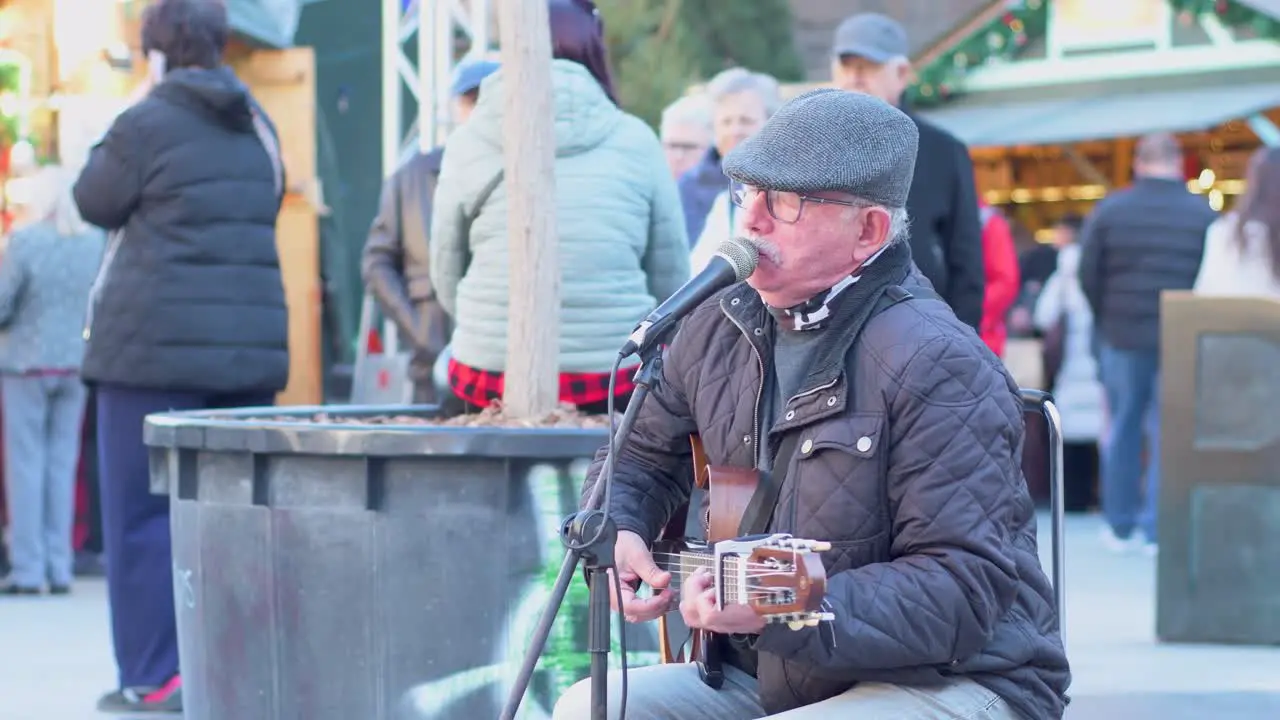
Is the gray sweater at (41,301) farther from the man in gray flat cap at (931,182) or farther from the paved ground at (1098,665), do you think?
the man in gray flat cap at (931,182)

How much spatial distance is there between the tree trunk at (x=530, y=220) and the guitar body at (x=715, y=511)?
1355mm

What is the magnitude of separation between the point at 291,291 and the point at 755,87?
4915mm

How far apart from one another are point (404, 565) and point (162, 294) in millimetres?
1990

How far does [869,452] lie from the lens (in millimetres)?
2818

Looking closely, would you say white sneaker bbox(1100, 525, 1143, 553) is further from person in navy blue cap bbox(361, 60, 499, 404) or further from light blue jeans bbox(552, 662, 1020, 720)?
light blue jeans bbox(552, 662, 1020, 720)

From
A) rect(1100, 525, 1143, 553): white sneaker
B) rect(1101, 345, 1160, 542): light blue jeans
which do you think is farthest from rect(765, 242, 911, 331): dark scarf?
rect(1100, 525, 1143, 553): white sneaker

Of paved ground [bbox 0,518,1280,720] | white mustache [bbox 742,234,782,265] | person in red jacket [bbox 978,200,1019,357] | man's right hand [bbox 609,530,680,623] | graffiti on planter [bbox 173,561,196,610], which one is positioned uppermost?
white mustache [bbox 742,234,782,265]

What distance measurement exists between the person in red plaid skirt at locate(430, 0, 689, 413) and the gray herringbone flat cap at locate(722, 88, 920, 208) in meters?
2.07

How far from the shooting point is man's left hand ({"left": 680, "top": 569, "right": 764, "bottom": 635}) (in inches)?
103

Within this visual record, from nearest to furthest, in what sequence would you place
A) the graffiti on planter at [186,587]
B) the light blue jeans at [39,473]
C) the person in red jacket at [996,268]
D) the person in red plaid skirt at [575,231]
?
the graffiti on planter at [186,587], the person in red plaid skirt at [575,231], the light blue jeans at [39,473], the person in red jacket at [996,268]

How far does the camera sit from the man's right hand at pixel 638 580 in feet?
9.82

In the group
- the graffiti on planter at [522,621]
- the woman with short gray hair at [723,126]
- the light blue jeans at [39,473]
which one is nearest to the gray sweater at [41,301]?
the light blue jeans at [39,473]

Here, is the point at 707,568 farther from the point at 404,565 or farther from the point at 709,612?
the point at 404,565

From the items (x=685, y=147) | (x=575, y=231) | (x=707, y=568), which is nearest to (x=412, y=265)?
(x=685, y=147)
